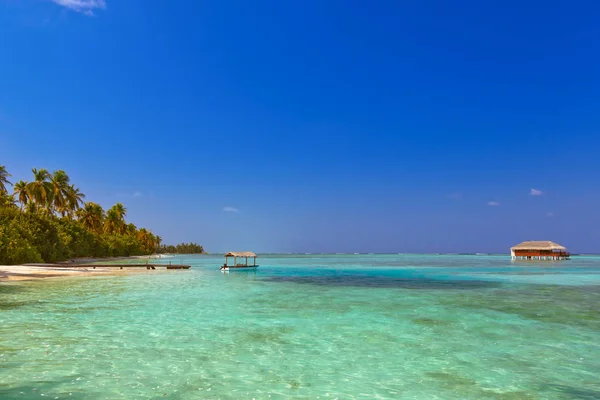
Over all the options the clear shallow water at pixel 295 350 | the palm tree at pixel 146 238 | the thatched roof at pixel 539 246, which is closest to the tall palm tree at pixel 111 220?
the palm tree at pixel 146 238

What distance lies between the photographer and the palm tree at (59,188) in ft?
222

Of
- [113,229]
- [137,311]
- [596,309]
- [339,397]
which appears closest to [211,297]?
[137,311]

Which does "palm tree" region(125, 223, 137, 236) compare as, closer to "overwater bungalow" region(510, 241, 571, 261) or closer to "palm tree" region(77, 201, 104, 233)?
"palm tree" region(77, 201, 104, 233)

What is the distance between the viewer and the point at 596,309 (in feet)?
66.4

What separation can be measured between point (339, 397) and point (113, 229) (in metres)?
111

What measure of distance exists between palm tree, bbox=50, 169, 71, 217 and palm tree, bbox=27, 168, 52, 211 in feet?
7.29

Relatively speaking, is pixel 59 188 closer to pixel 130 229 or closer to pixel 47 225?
pixel 47 225

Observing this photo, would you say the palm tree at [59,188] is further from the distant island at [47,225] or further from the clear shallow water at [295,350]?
the clear shallow water at [295,350]

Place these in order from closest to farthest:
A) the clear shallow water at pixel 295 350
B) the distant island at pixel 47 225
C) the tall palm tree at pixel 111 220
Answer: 1. the clear shallow water at pixel 295 350
2. the distant island at pixel 47 225
3. the tall palm tree at pixel 111 220

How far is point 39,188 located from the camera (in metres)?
61.3

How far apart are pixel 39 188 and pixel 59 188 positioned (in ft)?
25.5

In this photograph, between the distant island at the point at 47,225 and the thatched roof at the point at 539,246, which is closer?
the distant island at the point at 47,225

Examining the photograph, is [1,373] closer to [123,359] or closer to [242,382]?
[123,359]

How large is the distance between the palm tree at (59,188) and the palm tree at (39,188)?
222cm
